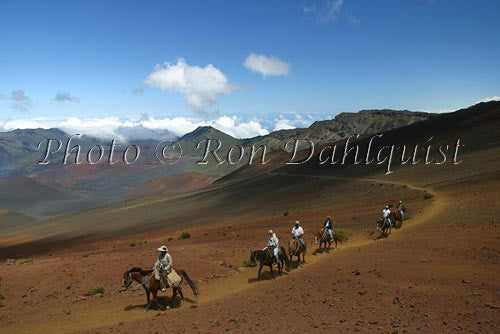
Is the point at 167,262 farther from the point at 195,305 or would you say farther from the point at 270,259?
the point at 270,259

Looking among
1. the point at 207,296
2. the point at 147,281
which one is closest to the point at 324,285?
the point at 207,296

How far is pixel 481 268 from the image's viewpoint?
55.9 feet

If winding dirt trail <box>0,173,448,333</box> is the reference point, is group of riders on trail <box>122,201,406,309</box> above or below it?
above

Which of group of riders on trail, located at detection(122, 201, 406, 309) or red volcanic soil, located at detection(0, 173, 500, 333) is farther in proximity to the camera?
group of riders on trail, located at detection(122, 201, 406, 309)

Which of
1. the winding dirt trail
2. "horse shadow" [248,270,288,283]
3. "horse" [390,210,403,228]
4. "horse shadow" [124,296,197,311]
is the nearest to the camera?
the winding dirt trail

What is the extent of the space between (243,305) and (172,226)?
4571cm

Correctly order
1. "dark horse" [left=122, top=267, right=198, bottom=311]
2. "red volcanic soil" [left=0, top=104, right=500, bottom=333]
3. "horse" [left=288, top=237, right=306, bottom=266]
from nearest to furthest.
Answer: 1. "red volcanic soil" [left=0, top=104, right=500, bottom=333]
2. "dark horse" [left=122, top=267, right=198, bottom=311]
3. "horse" [left=288, top=237, right=306, bottom=266]

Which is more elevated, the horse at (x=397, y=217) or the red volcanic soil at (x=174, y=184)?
the horse at (x=397, y=217)

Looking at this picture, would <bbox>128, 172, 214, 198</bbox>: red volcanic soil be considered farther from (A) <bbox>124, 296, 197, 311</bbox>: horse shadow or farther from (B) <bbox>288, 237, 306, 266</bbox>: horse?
(A) <bbox>124, 296, 197, 311</bbox>: horse shadow

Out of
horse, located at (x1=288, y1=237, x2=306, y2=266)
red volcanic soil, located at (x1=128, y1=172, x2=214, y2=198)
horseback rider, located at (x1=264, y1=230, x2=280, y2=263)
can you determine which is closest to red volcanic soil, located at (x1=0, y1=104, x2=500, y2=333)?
horse, located at (x1=288, y1=237, x2=306, y2=266)

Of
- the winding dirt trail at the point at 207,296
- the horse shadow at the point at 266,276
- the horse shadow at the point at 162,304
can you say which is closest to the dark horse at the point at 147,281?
the horse shadow at the point at 162,304

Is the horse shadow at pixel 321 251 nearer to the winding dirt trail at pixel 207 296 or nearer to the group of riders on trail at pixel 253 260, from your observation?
the winding dirt trail at pixel 207 296

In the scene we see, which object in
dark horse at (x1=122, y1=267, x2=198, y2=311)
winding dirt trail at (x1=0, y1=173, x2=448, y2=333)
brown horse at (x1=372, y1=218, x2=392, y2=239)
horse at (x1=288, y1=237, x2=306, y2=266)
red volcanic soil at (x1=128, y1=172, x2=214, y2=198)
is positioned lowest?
red volcanic soil at (x1=128, y1=172, x2=214, y2=198)

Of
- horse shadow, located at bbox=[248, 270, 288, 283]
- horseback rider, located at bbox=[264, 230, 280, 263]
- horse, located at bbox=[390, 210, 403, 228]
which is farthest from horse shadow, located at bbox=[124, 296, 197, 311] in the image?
horse, located at bbox=[390, 210, 403, 228]
